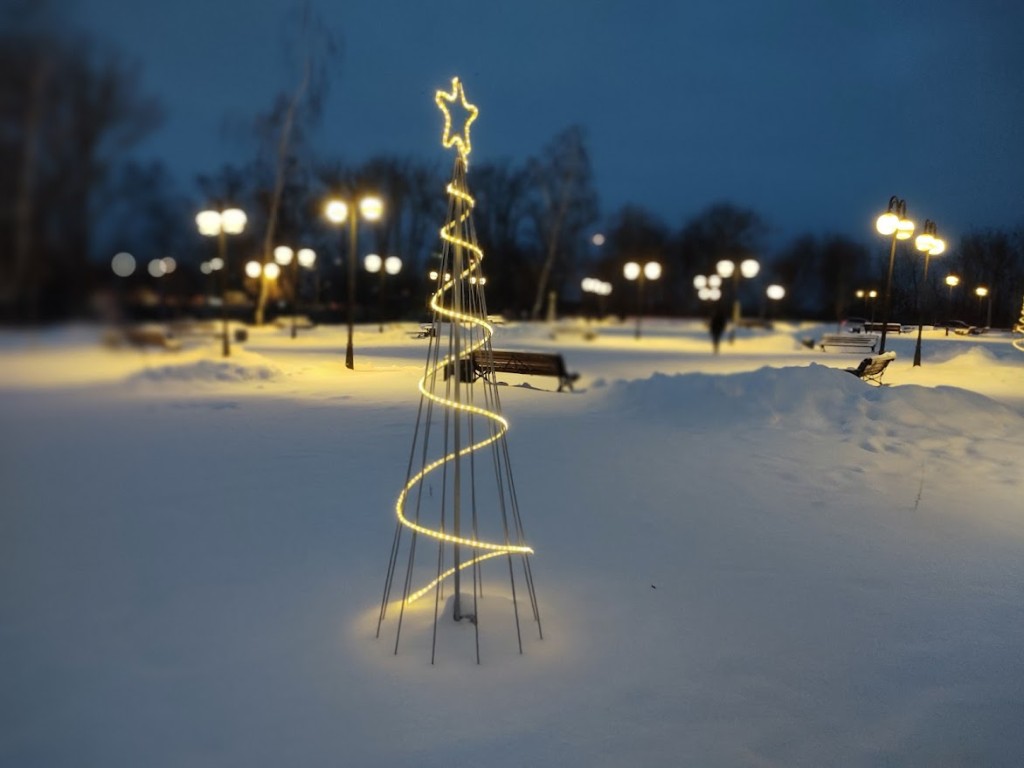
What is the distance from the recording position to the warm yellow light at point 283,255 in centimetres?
560

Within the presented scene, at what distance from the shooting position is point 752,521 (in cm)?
434

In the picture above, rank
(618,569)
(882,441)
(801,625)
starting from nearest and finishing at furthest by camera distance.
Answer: (801,625), (618,569), (882,441)

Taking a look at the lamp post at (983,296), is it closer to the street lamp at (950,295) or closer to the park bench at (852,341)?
the street lamp at (950,295)

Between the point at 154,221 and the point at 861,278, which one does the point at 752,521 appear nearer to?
the point at 861,278

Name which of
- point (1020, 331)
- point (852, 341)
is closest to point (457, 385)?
point (852, 341)

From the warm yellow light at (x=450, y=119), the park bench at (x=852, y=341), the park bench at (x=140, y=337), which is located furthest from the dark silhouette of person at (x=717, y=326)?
the park bench at (x=140, y=337)

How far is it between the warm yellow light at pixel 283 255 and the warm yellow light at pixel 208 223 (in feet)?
10.4

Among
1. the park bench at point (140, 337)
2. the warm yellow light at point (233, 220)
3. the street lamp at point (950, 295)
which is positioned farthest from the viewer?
the street lamp at point (950, 295)

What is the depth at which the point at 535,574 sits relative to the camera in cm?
366

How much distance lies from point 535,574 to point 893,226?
3.86m

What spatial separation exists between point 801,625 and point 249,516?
2755mm

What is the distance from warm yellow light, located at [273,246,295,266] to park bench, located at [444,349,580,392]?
7.38 ft

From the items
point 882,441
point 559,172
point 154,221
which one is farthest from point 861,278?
point 559,172

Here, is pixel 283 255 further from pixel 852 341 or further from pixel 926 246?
pixel 926 246
